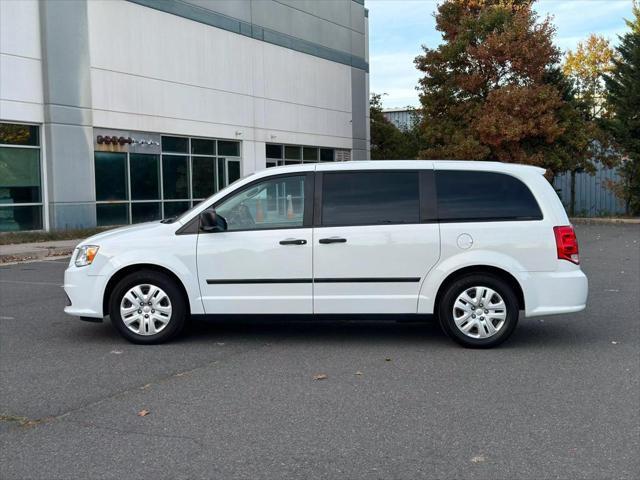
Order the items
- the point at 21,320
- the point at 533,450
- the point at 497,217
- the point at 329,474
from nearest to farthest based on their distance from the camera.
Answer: the point at 329,474 → the point at 533,450 → the point at 497,217 → the point at 21,320

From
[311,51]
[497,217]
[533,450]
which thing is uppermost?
[311,51]

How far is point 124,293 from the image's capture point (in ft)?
23.5

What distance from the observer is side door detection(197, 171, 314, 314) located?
7.03 m

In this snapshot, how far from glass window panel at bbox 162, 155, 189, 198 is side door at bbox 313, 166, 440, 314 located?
1892 cm

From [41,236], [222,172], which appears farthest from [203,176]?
[41,236]

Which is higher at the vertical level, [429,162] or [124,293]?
[429,162]

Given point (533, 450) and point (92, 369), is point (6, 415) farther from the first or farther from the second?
point (533, 450)

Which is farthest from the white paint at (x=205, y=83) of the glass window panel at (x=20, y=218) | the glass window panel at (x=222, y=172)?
the glass window panel at (x=20, y=218)

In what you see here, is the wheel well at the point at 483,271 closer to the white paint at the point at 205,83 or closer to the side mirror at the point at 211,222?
the side mirror at the point at 211,222

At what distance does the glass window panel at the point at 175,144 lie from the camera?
82.3 feet

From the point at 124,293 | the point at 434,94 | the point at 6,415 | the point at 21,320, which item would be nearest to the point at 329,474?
the point at 6,415

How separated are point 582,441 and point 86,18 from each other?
20.8 metres

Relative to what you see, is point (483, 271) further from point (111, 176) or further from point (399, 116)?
point (399, 116)

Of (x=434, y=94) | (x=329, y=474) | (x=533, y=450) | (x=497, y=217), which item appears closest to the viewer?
(x=329, y=474)
